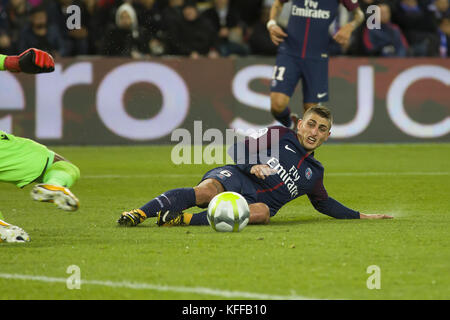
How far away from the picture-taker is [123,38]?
14.6 meters

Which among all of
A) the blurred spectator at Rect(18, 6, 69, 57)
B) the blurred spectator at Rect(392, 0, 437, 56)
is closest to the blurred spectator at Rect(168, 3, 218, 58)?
the blurred spectator at Rect(18, 6, 69, 57)

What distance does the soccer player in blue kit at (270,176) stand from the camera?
689 cm

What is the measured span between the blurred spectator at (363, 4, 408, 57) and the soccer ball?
9645mm

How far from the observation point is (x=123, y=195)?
920 centimetres

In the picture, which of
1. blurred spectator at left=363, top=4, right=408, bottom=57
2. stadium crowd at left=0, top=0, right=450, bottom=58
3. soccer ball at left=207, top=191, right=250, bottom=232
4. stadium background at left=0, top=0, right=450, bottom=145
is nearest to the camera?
soccer ball at left=207, top=191, right=250, bottom=232

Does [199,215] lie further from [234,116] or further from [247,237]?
[234,116]

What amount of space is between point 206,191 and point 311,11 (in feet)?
14.2

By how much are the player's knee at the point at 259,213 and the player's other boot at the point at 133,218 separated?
0.83 m

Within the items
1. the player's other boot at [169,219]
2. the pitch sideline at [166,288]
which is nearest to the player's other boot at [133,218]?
the player's other boot at [169,219]

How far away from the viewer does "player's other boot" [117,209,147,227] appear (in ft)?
22.1

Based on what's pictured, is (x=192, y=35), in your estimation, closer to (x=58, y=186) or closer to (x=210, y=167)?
(x=210, y=167)

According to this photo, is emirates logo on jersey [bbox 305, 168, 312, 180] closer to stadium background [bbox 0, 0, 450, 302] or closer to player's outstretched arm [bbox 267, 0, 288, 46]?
stadium background [bbox 0, 0, 450, 302]
